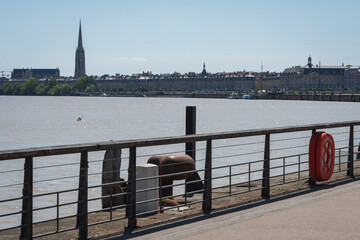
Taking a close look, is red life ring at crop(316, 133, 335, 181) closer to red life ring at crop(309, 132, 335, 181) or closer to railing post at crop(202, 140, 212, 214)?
red life ring at crop(309, 132, 335, 181)

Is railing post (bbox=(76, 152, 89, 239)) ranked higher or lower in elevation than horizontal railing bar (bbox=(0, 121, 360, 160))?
lower

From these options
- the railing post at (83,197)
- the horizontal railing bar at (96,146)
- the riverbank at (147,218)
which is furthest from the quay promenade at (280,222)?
the horizontal railing bar at (96,146)

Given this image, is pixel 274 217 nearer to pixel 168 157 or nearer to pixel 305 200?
pixel 305 200

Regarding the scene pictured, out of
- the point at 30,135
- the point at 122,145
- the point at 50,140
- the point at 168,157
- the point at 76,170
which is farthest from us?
the point at 30,135

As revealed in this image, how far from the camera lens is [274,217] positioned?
24.5 feet

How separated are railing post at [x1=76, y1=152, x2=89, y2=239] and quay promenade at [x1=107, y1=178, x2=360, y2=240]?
1.07ft

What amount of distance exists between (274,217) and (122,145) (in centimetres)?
208

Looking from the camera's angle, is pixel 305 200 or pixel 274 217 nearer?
pixel 274 217

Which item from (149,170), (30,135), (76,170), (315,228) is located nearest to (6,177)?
(76,170)

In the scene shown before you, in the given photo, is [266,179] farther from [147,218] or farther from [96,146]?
[96,146]

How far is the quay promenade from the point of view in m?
6.52

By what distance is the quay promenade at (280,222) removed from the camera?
652 centimetres

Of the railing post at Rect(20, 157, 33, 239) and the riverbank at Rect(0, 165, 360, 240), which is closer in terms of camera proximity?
the railing post at Rect(20, 157, 33, 239)

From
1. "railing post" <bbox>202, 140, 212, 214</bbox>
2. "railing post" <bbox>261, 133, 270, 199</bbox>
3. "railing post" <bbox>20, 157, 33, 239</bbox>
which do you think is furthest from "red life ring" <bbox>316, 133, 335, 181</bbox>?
"railing post" <bbox>20, 157, 33, 239</bbox>
